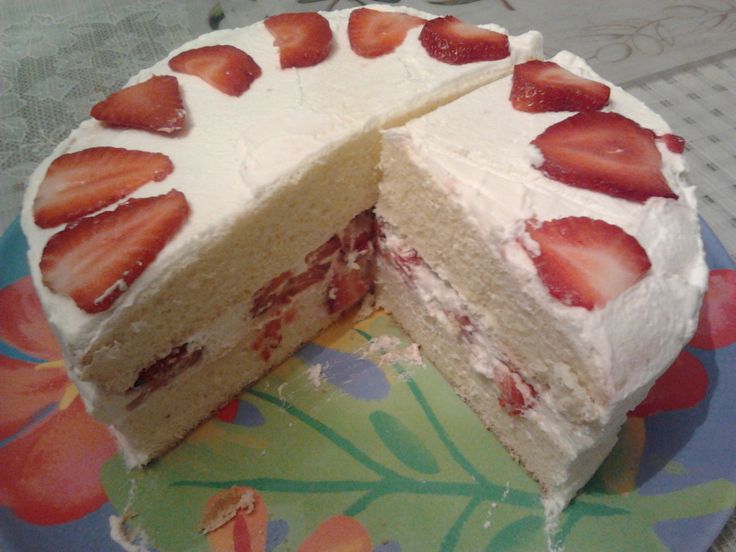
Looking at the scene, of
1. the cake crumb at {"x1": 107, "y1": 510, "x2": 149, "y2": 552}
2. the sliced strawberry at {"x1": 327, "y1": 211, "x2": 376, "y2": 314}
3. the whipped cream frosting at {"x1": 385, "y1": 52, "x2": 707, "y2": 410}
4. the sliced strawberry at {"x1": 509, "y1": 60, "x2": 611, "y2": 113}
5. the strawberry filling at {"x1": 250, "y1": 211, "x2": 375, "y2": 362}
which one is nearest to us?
the whipped cream frosting at {"x1": 385, "y1": 52, "x2": 707, "y2": 410}

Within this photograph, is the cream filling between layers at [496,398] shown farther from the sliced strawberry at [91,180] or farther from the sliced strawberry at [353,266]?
the sliced strawberry at [91,180]

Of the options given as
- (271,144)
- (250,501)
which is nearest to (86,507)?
(250,501)

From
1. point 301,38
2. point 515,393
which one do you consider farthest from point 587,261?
point 301,38

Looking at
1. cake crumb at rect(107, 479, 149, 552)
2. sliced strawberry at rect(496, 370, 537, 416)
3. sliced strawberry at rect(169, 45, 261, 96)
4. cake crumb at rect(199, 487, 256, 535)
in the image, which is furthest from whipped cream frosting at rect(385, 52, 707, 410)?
cake crumb at rect(107, 479, 149, 552)

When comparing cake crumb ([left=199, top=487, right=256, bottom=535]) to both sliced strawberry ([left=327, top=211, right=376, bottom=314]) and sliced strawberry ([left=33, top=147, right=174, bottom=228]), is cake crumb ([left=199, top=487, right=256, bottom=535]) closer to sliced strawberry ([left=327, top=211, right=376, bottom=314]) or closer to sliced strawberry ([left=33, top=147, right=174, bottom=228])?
sliced strawberry ([left=327, top=211, right=376, bottom=314])

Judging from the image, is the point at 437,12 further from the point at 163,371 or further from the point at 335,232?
the point at 163,371

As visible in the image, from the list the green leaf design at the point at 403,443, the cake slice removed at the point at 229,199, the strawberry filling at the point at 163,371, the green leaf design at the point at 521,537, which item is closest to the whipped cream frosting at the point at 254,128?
the cake slice removed at the point at 229,199

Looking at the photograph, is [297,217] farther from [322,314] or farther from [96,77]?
[96,77]
